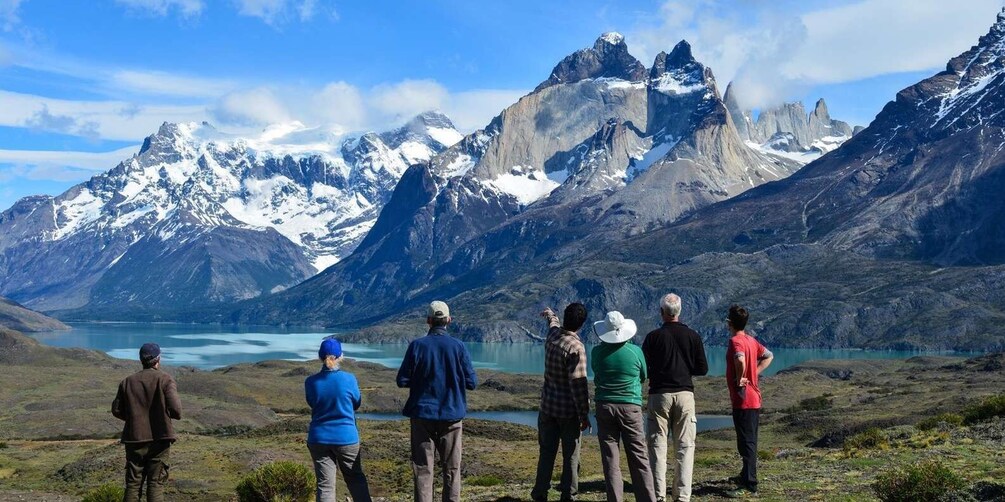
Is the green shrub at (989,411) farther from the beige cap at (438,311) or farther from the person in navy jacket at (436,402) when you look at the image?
the beige cap at (438,311)

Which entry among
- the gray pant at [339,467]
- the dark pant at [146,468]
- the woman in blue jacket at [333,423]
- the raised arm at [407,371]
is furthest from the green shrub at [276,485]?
the raised arm at [407,371]

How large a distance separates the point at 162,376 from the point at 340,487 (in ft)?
99.0

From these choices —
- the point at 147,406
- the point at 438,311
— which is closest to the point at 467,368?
the point at 438,311

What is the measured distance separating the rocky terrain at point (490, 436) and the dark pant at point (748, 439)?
0.67 m

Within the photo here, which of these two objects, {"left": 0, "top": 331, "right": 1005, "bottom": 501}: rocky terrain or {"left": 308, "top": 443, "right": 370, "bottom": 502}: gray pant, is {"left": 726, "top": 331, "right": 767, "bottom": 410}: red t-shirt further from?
{"left": 308, "top": 443, "right": 370, "bottom": 502}: gray pant

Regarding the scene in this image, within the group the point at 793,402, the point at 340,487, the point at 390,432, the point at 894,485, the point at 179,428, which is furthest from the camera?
the point at 793,402

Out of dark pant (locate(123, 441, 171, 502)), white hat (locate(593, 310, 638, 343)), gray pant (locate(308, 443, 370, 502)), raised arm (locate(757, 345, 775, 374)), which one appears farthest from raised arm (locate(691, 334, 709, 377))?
dark pant (locate(123, 441, 171, 502))

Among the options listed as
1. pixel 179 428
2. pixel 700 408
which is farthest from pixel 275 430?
pixel 700 408

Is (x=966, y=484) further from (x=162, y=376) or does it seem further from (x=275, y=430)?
(x=275, y=430)

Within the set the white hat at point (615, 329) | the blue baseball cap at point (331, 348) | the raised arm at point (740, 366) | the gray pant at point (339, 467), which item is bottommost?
the gray pant at point (339, 467)

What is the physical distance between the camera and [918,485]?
21.9m

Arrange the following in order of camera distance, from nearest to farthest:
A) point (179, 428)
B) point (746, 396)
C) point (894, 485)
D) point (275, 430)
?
point (894, 485) < point (746, 396) < point (275, 430) < point (179, 428)

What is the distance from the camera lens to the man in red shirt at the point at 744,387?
81.0 feet

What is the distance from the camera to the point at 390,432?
3324 inches
